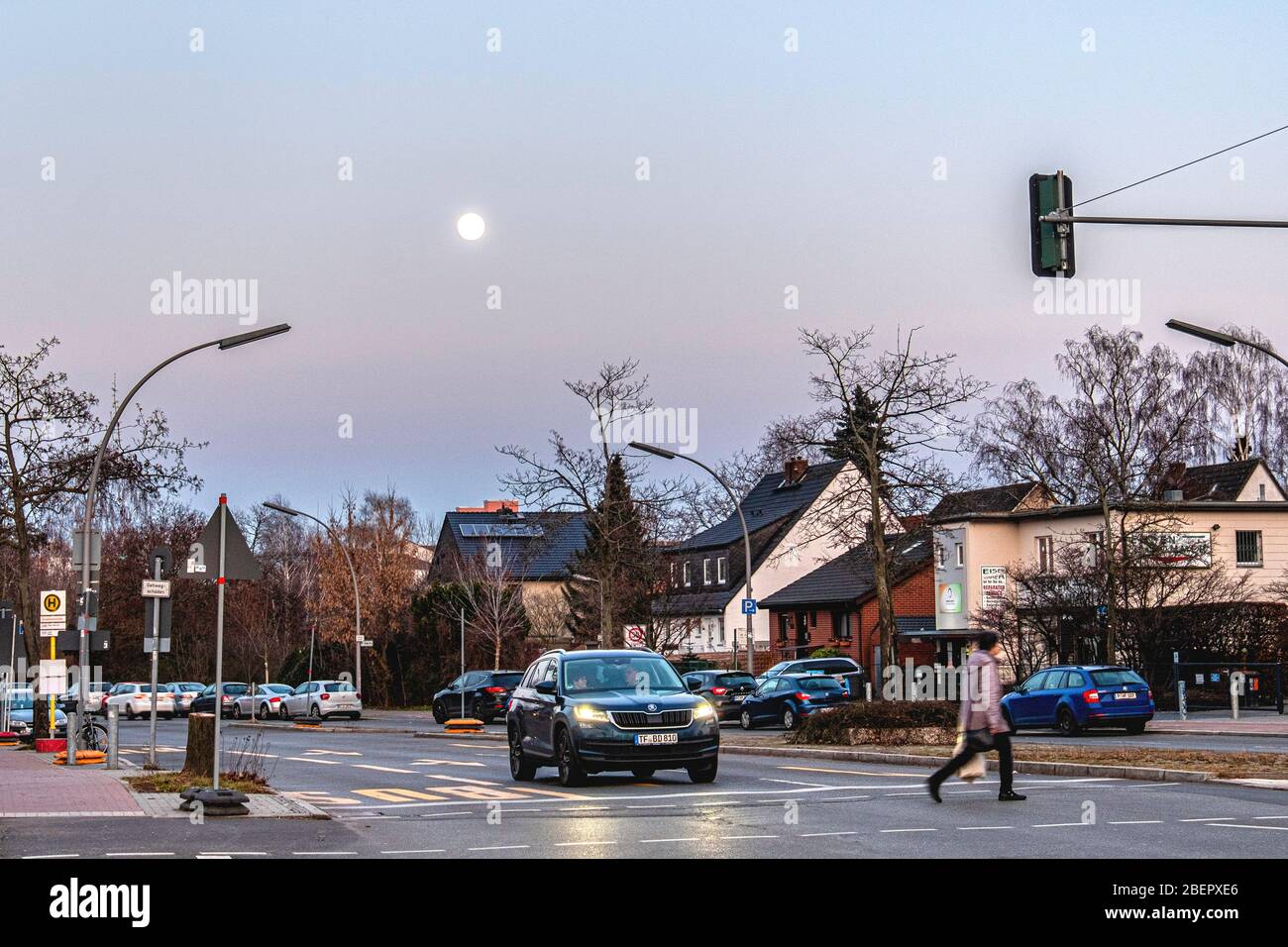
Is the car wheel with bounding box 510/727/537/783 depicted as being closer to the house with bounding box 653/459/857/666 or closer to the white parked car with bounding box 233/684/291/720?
the white parked car with bounding box 233/684/291/720

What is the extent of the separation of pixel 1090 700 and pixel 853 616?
33496 mm

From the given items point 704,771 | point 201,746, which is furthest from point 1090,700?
point 201,746

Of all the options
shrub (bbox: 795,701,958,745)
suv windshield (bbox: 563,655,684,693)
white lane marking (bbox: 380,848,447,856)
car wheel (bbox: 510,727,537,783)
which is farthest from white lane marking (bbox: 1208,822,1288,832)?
shrub (bbox: 795,701,958,745)

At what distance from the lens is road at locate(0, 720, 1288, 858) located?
12516mm

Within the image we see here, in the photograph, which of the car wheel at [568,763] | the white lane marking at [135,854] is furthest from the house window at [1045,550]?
the white lane marking at [135,854]

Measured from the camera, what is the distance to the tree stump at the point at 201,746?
19.5 metres

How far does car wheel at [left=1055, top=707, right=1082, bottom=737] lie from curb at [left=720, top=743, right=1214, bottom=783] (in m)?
7.57

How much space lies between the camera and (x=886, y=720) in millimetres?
26734

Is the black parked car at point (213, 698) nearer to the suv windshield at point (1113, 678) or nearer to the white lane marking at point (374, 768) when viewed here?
the white lane marking at point (374, 768)

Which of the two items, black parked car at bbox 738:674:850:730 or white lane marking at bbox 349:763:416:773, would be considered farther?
black parked car at bbox 738:674:850:730

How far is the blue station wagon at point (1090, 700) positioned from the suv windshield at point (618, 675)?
1279 cm
